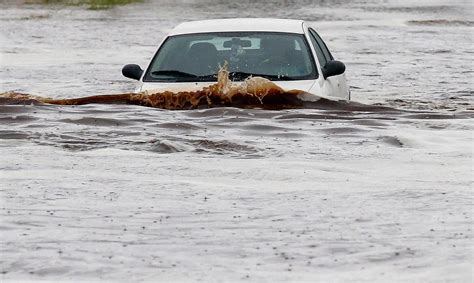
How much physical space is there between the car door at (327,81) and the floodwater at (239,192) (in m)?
0.21

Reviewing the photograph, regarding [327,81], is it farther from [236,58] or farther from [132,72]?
[132,72]

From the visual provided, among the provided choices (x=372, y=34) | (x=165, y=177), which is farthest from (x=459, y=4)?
(x=165, y=177)

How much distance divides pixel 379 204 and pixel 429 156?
244 centimetres

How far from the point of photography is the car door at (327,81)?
525 inches

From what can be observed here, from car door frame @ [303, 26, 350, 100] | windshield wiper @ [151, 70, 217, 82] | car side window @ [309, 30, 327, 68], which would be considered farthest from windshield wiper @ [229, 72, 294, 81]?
car side window @ [309, 30, 327, 68]

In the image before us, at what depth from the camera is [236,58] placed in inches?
532

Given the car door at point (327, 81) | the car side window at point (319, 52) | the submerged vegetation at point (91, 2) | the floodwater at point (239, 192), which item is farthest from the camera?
the submerged vegetation at point (91, 2)

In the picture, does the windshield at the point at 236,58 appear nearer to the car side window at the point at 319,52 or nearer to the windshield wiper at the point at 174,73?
the windshield wiper at the point at 174,73

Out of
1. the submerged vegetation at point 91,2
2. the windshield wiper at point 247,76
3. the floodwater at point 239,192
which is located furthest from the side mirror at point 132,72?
the submerged vegetation at point 91,2

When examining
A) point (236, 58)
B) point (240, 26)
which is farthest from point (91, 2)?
point (236, 58)

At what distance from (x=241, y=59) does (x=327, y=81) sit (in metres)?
0.85

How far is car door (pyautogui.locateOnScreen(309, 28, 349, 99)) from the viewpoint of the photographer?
13.3 m

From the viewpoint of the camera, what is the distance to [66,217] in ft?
27.2

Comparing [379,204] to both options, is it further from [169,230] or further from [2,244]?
[2,244]
